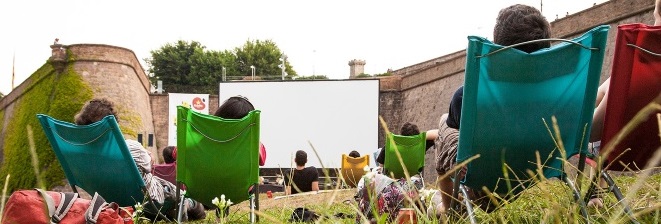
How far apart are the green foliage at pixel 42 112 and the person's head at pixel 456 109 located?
18301 millimetres

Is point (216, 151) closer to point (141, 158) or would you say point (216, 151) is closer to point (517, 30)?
point (141, 158)

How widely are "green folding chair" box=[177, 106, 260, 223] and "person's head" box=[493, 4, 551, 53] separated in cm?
159

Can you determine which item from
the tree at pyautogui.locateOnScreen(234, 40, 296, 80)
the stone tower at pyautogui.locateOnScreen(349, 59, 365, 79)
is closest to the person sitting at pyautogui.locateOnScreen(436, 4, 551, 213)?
the stone tower at pyautogui.locateOnScreen(349, 59, 365, 79)

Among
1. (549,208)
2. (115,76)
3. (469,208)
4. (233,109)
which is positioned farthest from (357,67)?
(549,208)

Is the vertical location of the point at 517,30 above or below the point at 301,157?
above

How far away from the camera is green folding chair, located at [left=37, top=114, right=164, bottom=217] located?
3152 mm

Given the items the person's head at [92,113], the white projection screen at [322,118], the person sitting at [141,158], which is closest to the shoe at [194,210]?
the person sitting at [141,158]

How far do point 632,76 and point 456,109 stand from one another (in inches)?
22.5

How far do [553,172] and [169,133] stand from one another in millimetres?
22122

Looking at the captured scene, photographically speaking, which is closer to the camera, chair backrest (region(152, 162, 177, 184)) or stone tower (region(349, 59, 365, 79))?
chair backrest (region(152, 162, 177, 184))

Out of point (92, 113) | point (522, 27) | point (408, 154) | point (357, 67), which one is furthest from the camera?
point (357, 67)

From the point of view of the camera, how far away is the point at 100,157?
3.25 metres

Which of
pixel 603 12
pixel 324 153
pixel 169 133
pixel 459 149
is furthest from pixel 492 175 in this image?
pixel 169 133

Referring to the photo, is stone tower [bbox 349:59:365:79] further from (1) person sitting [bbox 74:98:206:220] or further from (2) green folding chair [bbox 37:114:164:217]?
(2) green folding chair [bbox 37:114:164:217]
